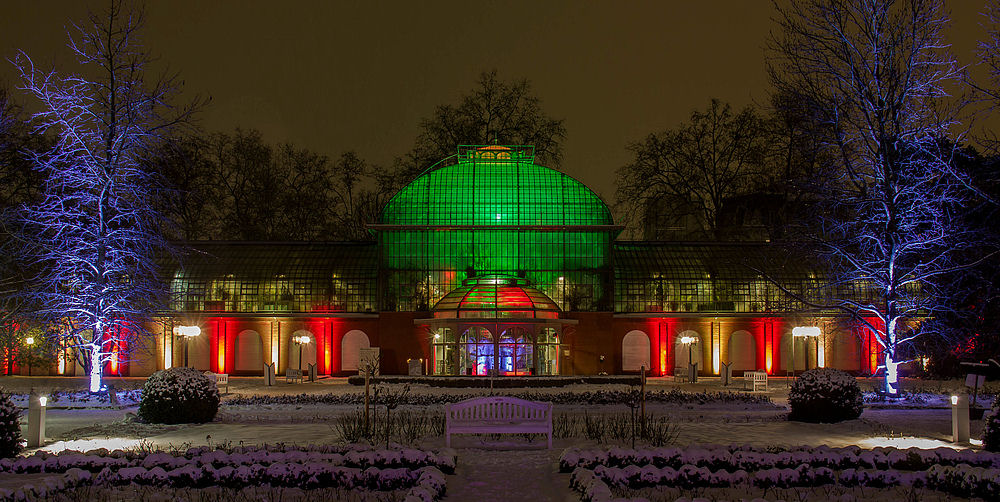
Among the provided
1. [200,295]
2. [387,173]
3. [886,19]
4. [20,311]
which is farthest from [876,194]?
[387,173]

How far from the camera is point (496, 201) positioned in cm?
4144

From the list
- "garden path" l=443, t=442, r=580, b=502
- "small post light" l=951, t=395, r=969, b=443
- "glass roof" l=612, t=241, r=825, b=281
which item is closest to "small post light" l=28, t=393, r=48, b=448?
"garden path" l=443, t=442, r=580, b=502

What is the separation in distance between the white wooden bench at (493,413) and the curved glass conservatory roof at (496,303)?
59.5 feet

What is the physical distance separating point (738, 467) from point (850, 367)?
3118cm

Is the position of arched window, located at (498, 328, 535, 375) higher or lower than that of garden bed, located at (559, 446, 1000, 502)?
higher

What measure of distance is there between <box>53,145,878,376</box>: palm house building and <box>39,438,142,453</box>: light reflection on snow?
21233 mm

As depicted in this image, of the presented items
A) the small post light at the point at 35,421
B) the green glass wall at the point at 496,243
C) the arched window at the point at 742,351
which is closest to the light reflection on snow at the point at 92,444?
the small post light at the point at 35,421

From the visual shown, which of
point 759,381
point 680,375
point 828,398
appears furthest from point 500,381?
point 828,398

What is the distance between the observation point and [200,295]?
139 feet

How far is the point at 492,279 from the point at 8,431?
83.2 ft

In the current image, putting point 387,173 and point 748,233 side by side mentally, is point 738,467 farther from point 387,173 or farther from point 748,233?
point 387,173

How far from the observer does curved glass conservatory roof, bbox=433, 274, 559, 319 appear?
36750mm

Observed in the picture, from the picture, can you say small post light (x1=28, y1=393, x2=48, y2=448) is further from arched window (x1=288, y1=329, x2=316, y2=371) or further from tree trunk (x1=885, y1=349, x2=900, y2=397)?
arched window (x1=288, y1=329, x2=316, y2=371)

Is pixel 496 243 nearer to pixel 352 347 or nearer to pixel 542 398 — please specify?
pixel 352 347
